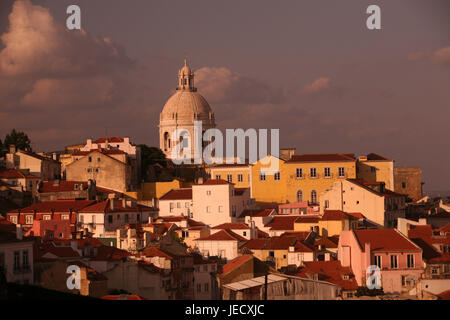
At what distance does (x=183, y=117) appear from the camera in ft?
313

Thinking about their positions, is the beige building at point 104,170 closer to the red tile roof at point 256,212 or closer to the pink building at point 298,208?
the red tile roof at point 256,212

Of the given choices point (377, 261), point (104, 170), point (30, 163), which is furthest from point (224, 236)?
point (30, 163)

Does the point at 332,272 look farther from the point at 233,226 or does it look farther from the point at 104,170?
the point at 104,170

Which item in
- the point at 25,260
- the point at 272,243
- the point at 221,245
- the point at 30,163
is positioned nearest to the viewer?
the point at 25,260

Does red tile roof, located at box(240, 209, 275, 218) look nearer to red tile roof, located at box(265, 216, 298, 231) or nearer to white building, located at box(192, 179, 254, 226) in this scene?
white building, located at box(192, 179, 254, 226)

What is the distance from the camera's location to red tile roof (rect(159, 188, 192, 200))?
67.7 m

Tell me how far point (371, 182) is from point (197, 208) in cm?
1213

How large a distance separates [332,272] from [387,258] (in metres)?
2.66

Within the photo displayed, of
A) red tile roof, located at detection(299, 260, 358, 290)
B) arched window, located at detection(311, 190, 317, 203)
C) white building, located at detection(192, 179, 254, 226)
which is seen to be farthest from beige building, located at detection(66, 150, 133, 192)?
red tile roof, located at detection(299, 260, 358, 290)

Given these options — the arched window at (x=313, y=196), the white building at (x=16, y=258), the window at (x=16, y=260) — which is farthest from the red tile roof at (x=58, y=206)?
the window at (x=16, y=260)

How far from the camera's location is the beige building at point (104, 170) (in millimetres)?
72750

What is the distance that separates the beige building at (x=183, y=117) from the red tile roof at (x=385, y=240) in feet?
154

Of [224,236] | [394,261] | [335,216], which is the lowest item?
[394,261]
